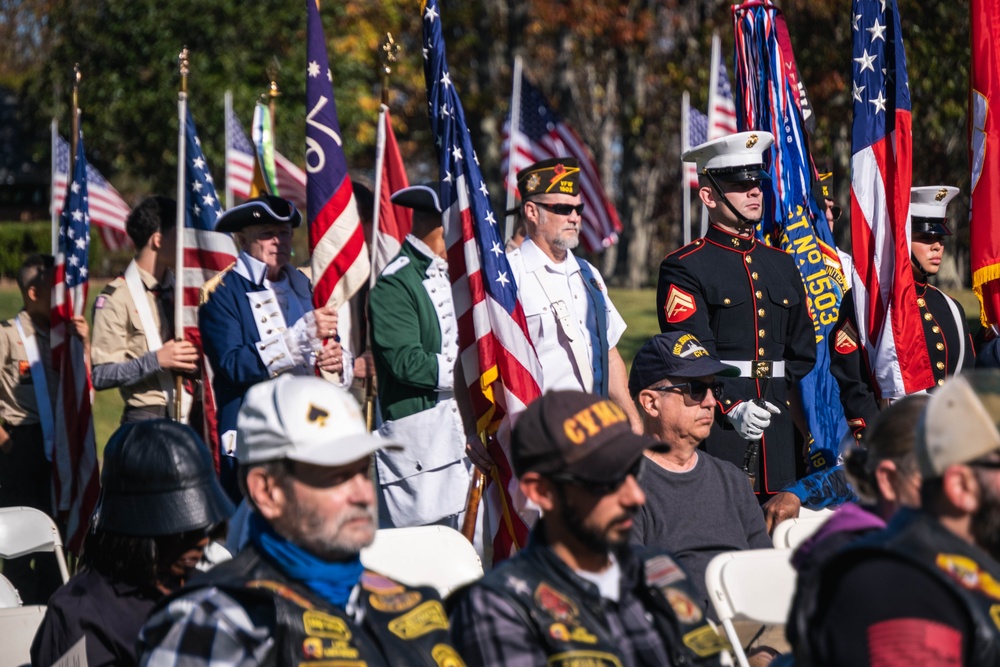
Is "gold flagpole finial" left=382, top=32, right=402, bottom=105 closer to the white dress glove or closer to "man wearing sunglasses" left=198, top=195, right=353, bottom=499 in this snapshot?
"man wearing sunglasses" left=198, top=195, right=353, bottom=499

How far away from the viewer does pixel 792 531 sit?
16.5 feet

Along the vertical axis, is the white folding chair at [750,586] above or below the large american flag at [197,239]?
below

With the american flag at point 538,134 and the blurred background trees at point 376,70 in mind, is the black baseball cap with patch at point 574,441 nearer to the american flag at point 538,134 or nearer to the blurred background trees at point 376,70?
the american flag at point 538,134

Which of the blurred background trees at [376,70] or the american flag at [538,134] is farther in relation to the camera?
the blurred background trees at [376,70]

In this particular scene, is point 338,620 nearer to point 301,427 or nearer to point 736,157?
point 301,427

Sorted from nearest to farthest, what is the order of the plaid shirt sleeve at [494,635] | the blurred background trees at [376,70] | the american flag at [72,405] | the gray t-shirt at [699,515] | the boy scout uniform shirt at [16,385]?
the plaid shirt sleeve at [494,635] < the gray t-shirt at [699,515] < the american flag at [72,405] < the boy scout uniform shirt at [16,385] < the blurred background trees at [376,70]

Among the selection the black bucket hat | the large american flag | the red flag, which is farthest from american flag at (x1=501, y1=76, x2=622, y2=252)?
the black bucket hat

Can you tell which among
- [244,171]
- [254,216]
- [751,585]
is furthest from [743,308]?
[244,171]

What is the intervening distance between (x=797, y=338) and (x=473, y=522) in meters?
1.73

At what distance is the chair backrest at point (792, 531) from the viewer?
495 cm

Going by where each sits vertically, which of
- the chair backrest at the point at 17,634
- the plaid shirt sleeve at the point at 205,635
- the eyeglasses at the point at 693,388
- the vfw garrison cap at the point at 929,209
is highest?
the vfw garrison cap at the point at 929,209

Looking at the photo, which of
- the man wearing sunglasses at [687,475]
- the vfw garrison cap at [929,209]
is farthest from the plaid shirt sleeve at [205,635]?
the vfw garrison cap at [929,209]

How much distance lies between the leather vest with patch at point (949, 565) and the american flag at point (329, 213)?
430cm

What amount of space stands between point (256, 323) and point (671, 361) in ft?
6.66
